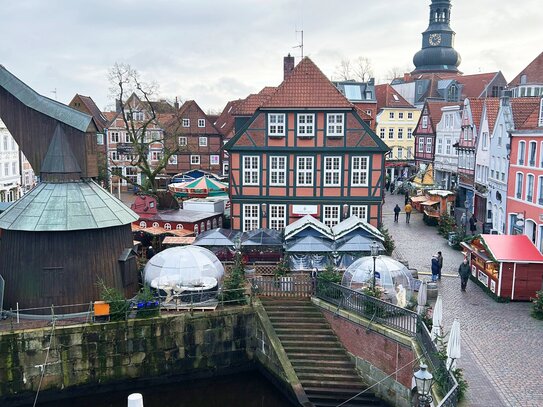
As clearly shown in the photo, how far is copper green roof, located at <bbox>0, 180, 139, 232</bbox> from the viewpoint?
1812 cm

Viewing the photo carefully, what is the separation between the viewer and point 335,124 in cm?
2673

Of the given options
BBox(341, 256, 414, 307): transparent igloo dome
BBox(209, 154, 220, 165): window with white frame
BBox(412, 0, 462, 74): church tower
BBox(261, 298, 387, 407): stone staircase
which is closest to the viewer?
BBox(261, 298, 387, 407): stone staircase

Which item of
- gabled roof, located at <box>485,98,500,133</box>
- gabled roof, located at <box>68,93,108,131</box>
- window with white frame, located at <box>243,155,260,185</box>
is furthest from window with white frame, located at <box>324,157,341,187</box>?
gabled roof, located at <box>68,93,108,131</box>

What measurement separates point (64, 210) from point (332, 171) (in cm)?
1363

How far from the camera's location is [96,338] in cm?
1700

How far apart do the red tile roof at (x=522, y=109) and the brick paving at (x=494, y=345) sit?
906cm

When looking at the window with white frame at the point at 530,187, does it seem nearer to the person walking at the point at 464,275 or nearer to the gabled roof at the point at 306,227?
the person walking at the point at 464,275

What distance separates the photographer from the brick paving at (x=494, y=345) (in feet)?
42.1

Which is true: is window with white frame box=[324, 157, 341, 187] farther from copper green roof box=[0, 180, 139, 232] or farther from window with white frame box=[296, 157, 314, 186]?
copper green roof box=[0, 180, 139, 232]

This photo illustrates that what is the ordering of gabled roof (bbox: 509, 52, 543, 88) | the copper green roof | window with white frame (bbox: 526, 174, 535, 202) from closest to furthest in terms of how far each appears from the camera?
the copper green roof
window with white frame (bbox: 526, 174, 535, 202)
gabled roof (bbox: 509, 52, 543, 88)

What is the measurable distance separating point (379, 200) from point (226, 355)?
12385mm

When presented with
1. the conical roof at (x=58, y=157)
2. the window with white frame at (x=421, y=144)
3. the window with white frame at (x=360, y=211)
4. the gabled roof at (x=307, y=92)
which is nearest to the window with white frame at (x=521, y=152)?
the window with white frame at (x=360, y=211)

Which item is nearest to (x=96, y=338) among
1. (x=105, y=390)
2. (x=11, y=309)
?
(x=105, y=390)

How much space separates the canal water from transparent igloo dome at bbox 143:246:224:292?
3288mm
